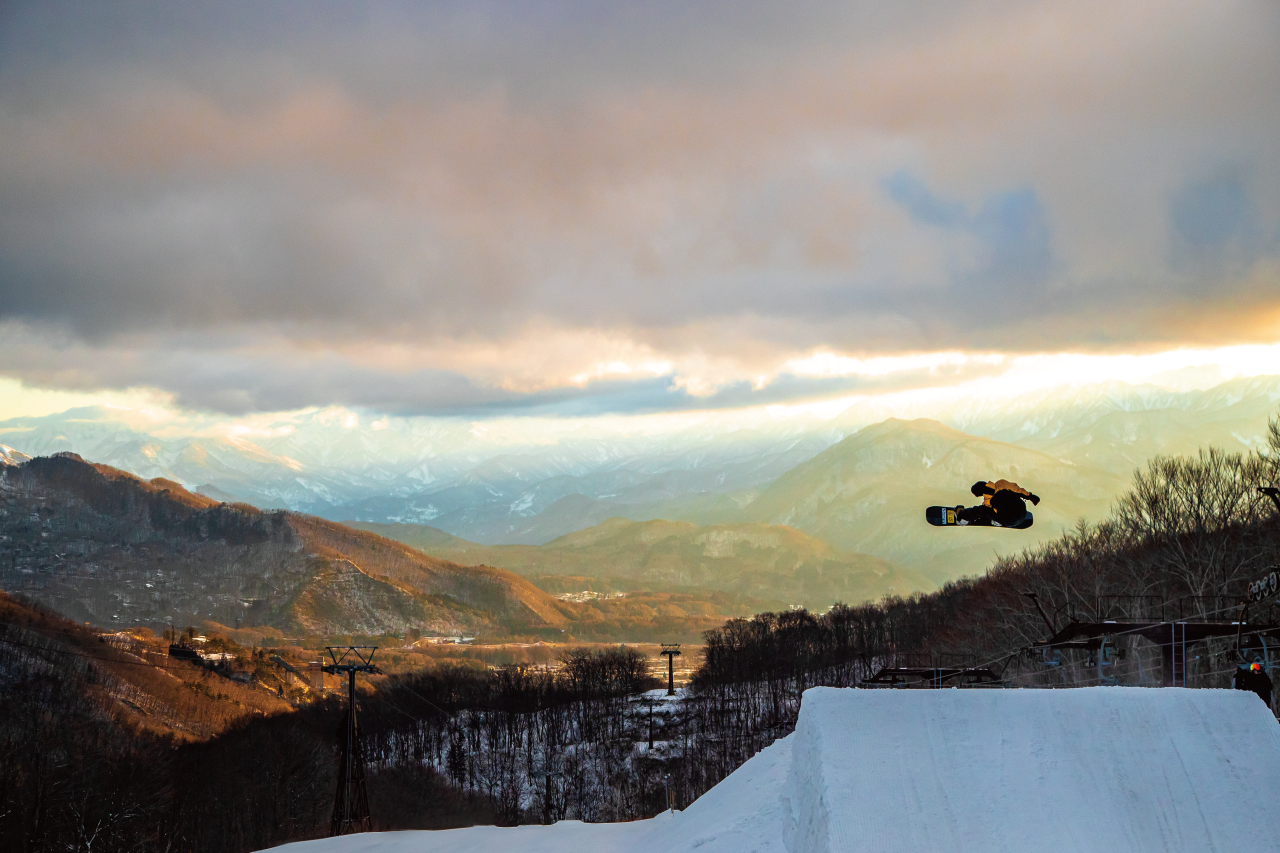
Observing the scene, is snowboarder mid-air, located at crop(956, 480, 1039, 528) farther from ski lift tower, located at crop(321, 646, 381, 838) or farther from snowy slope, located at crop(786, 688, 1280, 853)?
ski lift tower, located at crop(321, 646, 381, 838)

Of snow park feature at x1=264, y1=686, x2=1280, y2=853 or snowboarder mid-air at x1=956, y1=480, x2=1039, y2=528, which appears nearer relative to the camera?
snowboarder mid-air at x1=956, y1=480, x2=1039, y2=528

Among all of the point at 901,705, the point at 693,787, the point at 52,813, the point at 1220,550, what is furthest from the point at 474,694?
the point at 901,705

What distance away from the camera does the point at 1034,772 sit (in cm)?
1727

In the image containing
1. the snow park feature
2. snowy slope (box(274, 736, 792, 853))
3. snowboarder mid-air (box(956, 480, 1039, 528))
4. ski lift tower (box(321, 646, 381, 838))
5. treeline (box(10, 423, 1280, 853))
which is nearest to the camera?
snowboarder mid-air (box(956, 480, 1039, 528))

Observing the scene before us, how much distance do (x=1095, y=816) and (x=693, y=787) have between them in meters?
89.5

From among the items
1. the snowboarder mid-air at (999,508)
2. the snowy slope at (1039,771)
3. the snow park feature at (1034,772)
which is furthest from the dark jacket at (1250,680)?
the snowboarder mid-air at (999,508)

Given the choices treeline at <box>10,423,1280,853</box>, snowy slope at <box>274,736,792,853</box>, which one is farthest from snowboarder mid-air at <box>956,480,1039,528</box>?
treeline at <box>10,423,1280,853</box>

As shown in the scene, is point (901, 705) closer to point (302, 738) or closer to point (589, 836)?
point (589, 836)

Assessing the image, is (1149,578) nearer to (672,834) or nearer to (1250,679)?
(1250,679)

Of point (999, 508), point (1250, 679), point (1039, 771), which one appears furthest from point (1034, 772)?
point (999, 508)

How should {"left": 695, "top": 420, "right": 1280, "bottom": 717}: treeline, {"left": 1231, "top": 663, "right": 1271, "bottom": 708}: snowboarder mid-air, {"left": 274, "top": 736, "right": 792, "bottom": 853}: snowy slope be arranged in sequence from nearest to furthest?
1. {"left": 1231, "top": 663, "right": 1271, "bottom": 708}: snowboarder mid-air
2. {"left": 274, "top": 736, "right": 792, "bottom": 853}: snowy slope
3. {"left": 695, "top": 420, "right": 1280, "bottom": 717}: treeline

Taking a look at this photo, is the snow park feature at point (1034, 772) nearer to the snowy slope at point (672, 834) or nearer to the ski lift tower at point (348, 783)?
the snowy slope at point (672, 834)

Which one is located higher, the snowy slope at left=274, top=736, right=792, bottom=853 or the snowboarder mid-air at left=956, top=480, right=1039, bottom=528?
the snowboarder mid-air at left=956, top=480, right=1039, bottom=528

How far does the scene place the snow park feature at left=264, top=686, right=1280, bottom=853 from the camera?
Answer: 16.0m
